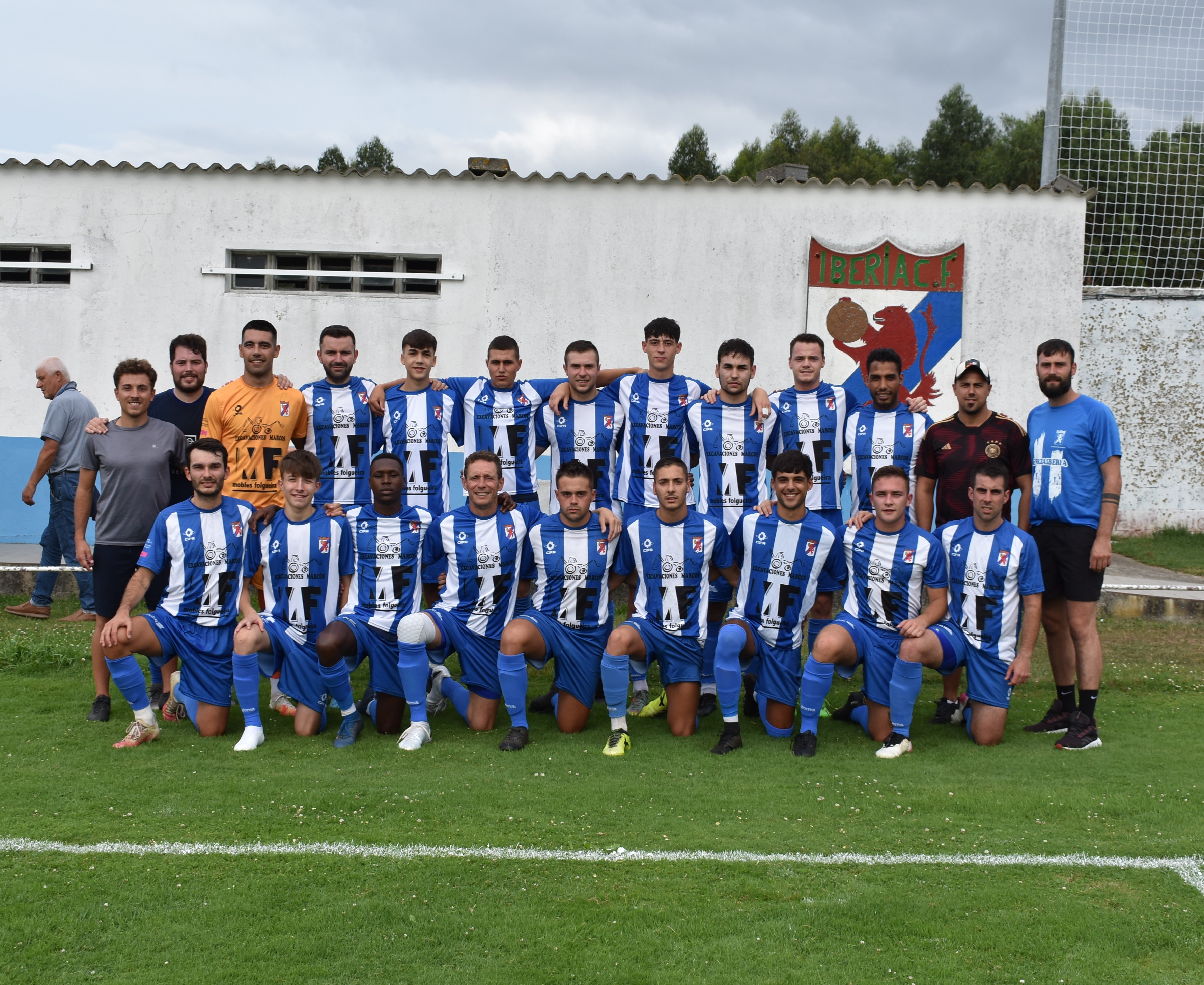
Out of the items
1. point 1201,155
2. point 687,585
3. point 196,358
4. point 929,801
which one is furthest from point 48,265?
point 1201,155

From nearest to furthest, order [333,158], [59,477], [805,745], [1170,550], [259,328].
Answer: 1. [805,745]
2. [259,328]
3. [59,477]
4. [1170,550]
5. [333,158]

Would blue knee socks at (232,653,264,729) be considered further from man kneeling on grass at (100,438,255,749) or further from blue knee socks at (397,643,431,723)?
blue knee socks at (397,643,431,723)

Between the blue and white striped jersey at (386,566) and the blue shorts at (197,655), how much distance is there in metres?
0.68

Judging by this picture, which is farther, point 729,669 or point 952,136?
point 952,136

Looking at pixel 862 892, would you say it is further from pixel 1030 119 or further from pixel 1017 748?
pixel 1030 119

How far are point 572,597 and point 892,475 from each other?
1.75 meters

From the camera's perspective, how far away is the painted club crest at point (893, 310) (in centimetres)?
1031

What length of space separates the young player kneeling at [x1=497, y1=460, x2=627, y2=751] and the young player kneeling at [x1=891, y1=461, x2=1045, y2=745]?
5.00ft

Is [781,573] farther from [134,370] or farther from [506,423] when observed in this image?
[134,370]

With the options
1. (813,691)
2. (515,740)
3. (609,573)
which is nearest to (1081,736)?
(813,691)

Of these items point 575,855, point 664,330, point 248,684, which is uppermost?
point 664,330

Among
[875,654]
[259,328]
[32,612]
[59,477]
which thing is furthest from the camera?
[32,612]

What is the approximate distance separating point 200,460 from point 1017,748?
14.1ft

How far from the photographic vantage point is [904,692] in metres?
5.06
